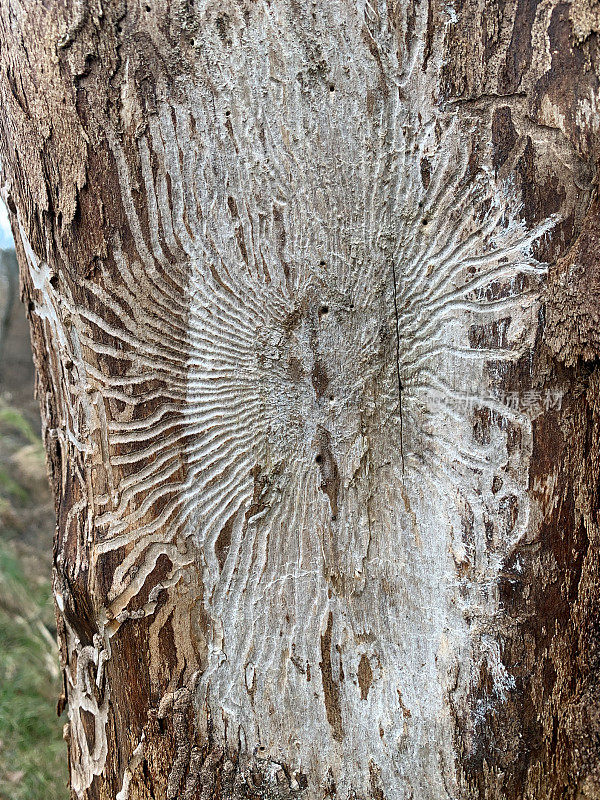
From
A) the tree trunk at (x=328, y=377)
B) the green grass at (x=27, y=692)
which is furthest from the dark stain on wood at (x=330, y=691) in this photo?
the green grass at (x=27, y=692)

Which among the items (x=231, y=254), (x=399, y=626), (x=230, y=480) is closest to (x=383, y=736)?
(x=399, y=626)

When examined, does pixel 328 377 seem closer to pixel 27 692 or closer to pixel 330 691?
pixel 330 691

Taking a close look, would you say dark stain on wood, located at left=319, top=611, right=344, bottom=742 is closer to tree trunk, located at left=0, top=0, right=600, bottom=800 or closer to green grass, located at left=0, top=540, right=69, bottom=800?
tree trunk, located at left=0, top=0, right=600, bottom=800

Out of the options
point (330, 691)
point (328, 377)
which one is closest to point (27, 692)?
point (330, 691)

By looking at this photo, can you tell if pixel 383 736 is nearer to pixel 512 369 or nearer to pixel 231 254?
pixel 512 369

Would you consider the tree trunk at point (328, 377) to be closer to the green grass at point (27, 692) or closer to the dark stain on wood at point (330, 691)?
the dark stain on wood at point (330, 691)

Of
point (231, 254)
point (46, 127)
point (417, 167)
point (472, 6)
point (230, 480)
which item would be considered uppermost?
point (472, 6)
